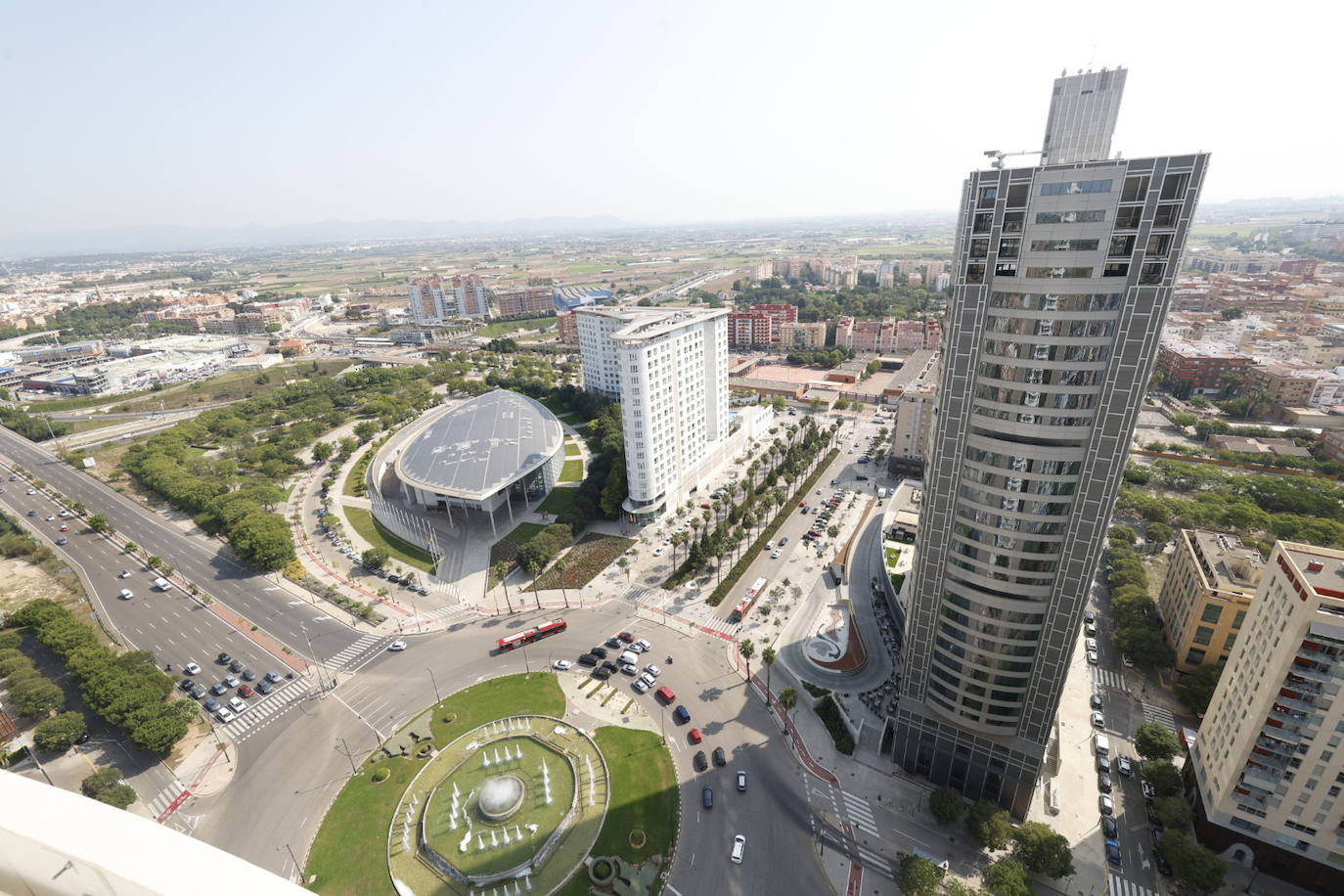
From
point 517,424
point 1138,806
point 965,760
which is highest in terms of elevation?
point 517,424

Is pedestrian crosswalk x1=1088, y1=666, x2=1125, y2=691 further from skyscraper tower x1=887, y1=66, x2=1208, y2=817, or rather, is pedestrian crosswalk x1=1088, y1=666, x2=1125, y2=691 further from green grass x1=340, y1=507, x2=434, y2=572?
green grass x1=340, y1=507, x2=434, y2=572

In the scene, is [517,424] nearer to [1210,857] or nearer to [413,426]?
[413,426]

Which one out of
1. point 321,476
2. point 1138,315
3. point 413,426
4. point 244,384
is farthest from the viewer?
point 244,384

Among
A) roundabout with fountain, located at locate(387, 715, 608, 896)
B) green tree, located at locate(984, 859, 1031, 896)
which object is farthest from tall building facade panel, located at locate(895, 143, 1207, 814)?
roundabout with fountain, located at locate(387, 715, 608, 896)

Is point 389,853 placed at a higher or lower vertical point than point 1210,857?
lower

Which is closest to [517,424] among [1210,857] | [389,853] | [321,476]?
[321,476]

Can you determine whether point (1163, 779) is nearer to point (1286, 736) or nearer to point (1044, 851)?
point (1286, 736)
